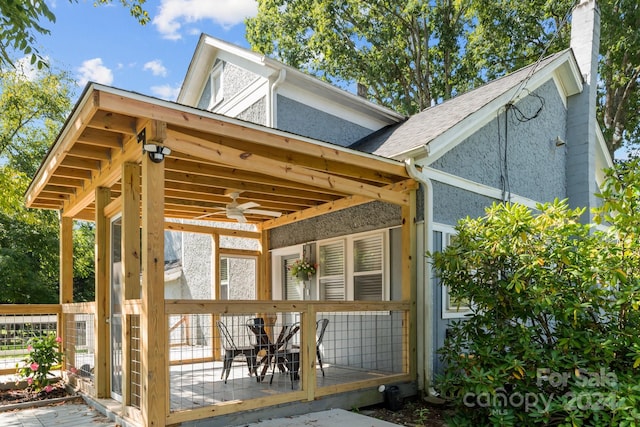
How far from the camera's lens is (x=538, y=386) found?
5.22m

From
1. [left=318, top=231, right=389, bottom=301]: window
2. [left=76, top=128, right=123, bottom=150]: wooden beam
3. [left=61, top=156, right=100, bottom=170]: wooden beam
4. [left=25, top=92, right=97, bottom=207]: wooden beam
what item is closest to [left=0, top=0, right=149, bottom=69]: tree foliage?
[left=25, top=92, right=97, bottom=207]: wooden beam

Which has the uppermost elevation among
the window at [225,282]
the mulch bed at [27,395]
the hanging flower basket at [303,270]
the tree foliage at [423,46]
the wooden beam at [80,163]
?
the tree foliage at [423,46]

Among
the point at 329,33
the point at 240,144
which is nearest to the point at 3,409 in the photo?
the point at 240,144

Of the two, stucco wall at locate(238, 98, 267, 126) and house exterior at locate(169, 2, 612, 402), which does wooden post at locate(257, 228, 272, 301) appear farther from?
stucco wall at locate(238, 98, 267, 126)

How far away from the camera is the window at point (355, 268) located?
789 cm

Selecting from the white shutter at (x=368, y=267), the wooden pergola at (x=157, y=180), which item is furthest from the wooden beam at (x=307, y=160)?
the white shutter at (x=368, y=267)

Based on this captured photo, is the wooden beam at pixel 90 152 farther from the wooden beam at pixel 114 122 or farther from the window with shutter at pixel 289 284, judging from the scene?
the window with shutter at pixel 289 284

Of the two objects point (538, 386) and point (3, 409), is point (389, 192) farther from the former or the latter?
point (3, 409)

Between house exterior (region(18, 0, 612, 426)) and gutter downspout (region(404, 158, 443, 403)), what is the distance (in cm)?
3

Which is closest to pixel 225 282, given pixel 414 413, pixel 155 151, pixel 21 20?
pixel 414 413

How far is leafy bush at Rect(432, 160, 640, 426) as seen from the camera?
484 centimetres

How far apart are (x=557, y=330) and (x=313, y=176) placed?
316cm

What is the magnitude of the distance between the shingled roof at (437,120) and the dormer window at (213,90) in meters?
3.54

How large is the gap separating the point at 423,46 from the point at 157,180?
56.1ft
